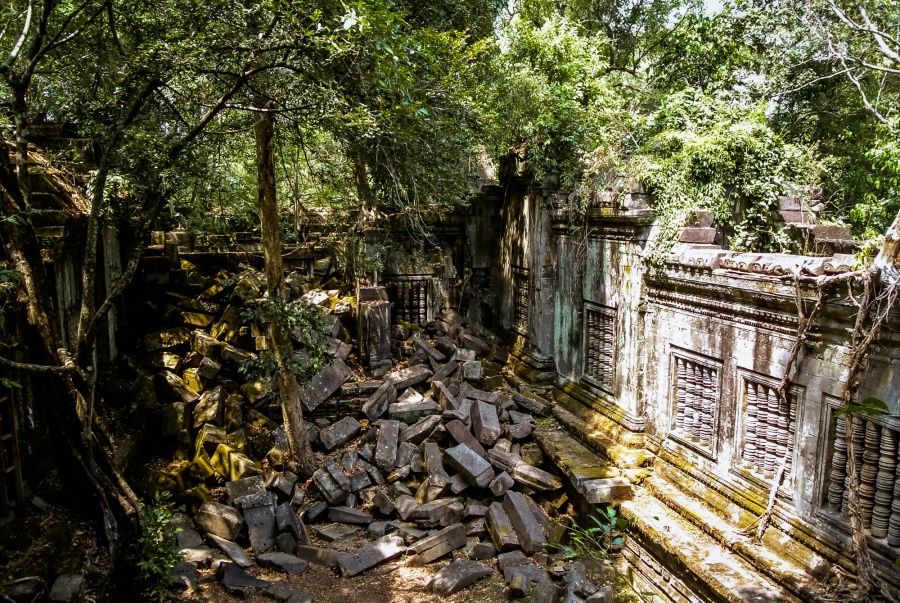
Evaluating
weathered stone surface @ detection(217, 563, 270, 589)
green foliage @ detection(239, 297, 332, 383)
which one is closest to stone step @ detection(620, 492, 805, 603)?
weathered stone surface @ detection(217, 563, 270, 589)

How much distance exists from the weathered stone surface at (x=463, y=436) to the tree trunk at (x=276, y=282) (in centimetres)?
195

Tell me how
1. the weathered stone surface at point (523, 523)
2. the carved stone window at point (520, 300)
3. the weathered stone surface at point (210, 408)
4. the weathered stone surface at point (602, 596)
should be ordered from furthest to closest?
the carved stone window at point (520, 300)
the weathered stone surface at point (210, 408)
the weathered stone surface at point (523, 523)
the weathered stone surface at point (602, 596)

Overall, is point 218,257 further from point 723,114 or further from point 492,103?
point 723,114

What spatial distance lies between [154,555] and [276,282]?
333 cm

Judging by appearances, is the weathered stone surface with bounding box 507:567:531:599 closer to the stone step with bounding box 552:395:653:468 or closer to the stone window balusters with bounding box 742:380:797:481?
the stone step with bounding box 552:395:653:468

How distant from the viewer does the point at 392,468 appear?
26.1 ft

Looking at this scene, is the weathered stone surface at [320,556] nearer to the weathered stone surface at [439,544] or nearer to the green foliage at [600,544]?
the weathered stone surface at [439,544]

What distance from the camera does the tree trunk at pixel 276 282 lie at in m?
6.99

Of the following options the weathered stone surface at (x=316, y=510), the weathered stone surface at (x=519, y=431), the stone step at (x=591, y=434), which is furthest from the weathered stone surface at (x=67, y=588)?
the stone step at (x=591, y=434)

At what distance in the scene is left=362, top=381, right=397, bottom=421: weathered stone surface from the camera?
347 inches

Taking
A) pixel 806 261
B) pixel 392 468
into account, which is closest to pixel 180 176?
pixel 392 468

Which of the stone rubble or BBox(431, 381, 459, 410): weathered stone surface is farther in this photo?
BBox(431, 381, 459, 410): weathered stone surface

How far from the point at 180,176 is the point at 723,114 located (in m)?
7.16

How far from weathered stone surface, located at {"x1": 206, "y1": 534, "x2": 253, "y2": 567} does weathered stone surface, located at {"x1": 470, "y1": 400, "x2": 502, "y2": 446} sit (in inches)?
136
